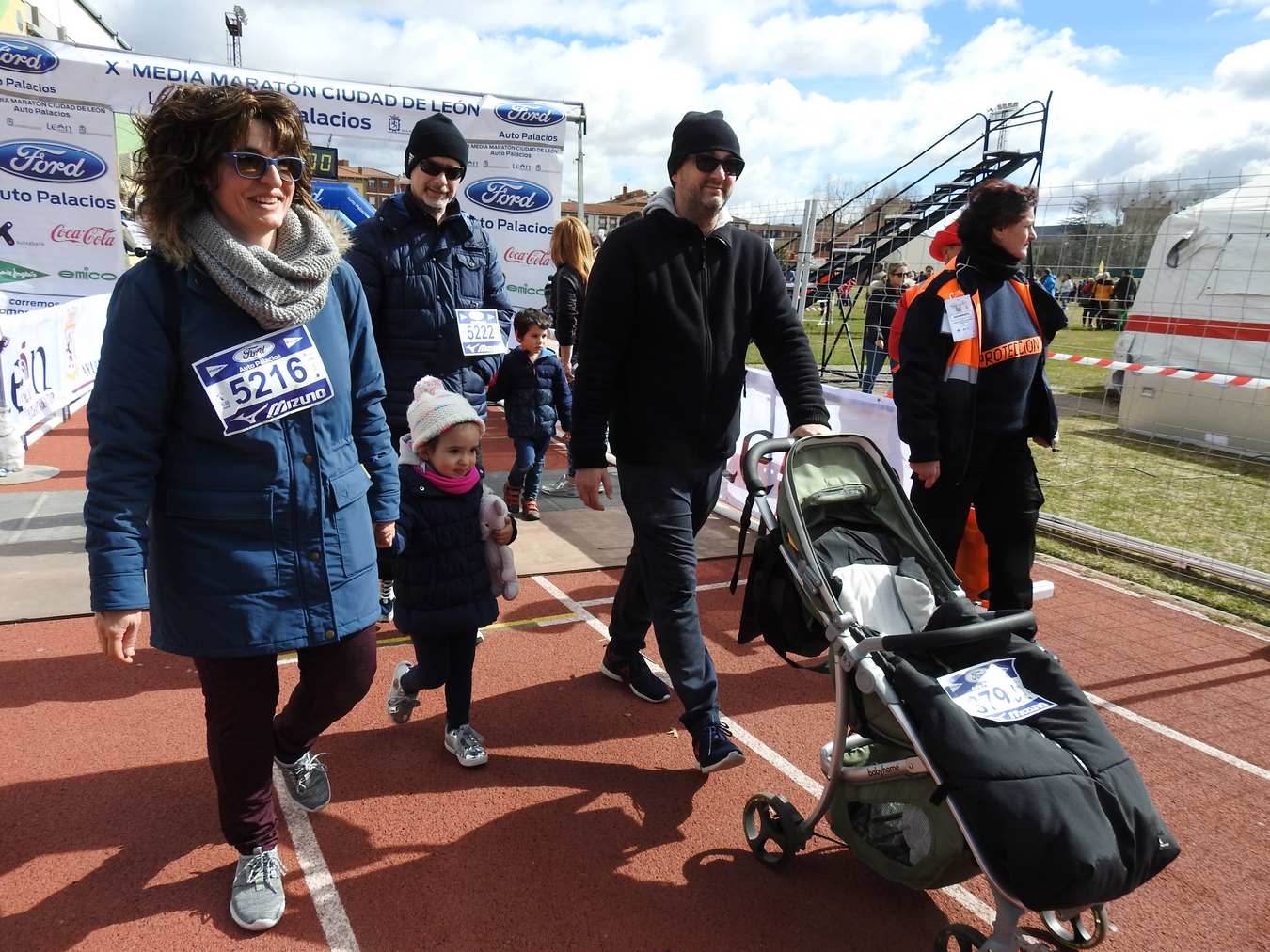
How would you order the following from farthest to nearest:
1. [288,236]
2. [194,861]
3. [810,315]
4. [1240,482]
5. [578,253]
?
[810,315], [1240,482], [578,253], [194,861], [288,236]

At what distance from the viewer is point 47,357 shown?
8.41 meters

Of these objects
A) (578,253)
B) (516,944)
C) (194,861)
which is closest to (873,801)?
(516,944)

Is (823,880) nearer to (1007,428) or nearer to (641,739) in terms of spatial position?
(641,739)

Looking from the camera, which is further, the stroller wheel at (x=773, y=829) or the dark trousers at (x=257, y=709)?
the stroller wheel at (x=773, y=829)

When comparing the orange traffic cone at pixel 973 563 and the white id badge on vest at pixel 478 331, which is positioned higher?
the white id badge on vest at pixel 478 331

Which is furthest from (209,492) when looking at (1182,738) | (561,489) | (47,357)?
(47,357)

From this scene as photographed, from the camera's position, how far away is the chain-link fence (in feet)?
21.1

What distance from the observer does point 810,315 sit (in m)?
21.4

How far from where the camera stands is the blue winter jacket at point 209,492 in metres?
1.87

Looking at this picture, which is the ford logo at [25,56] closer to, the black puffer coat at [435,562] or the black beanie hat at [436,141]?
the black beanie hat at [436,141]

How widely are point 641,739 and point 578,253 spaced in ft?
14.7

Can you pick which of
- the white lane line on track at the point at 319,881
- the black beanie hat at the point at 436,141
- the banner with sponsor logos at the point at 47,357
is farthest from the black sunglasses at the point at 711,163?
the banner with sponsor logos at the point at 47,357

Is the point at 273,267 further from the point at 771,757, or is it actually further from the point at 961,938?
the point at 771,757

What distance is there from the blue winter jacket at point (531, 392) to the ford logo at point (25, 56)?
7.35 metres
